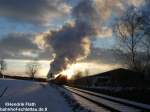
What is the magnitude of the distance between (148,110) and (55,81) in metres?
75.7

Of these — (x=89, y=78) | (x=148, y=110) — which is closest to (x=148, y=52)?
(x=89, y=78)

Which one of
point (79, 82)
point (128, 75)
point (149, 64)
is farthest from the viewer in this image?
point (79, 82)

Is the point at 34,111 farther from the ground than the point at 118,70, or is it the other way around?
the point at 118,70

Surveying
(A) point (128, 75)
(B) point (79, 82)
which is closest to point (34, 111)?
(A) point (128, 75)

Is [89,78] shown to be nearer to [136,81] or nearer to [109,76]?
[109,76]

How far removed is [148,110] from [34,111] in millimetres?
6306

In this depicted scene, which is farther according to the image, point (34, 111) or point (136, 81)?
point (136, 81)

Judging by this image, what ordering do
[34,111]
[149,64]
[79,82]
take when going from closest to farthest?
[34,111], [149,64], [79,82]

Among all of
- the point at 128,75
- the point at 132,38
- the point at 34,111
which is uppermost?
the point at 132,38

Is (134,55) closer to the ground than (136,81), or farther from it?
farther from it

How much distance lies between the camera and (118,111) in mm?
20469

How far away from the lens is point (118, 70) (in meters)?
74.9

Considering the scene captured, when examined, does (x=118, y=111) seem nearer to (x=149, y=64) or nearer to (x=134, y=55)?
(x=134, y=55)

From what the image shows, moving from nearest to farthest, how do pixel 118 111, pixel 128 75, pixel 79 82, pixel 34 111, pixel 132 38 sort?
pixel 118 111
pixel 34 111
pixel 132 38
pixel 128 75
pixel 79 82
